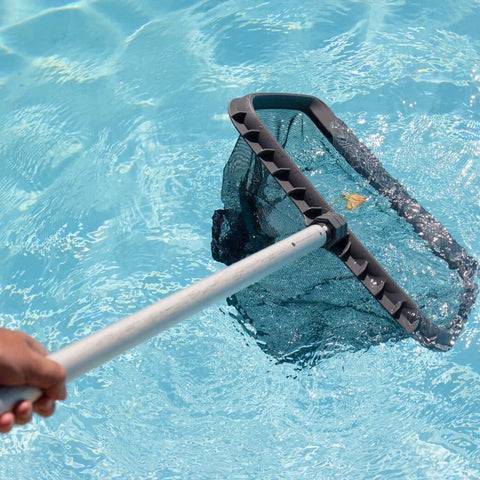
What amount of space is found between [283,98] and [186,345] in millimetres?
1049

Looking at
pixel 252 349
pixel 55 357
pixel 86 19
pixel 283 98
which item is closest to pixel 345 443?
pixel 252 349

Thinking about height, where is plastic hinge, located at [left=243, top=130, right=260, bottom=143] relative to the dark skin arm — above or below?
below

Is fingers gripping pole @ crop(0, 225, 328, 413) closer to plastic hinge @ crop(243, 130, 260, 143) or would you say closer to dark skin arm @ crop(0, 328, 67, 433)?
dark skin arm @ crop(0, 328, 67, 433)

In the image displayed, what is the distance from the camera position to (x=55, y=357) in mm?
1202

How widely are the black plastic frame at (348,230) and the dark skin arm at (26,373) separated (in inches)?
40.8

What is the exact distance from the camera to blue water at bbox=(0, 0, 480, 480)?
2.62 metres

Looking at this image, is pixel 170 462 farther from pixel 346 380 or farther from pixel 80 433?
pixel 346 380

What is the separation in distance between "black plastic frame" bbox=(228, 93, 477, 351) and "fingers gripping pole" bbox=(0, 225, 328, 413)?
0.84 feet

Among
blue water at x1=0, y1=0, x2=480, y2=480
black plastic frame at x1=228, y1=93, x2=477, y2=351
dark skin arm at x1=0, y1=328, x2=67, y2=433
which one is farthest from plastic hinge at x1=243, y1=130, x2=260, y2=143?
dark skin arm at x1=0, y1=328, x2=67, y2=433

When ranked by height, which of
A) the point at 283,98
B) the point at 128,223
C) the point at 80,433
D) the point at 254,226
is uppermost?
the point at 283,98

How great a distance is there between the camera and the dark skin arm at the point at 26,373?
1.07 meters

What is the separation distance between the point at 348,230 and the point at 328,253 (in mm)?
104

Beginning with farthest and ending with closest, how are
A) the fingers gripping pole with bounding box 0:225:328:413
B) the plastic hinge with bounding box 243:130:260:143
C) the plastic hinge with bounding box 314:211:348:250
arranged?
the plastic hinge with bounding box 243:130:260:143 < the plastic hinge with bounding box 314:211:348:250 < the fingers gripping pole with bounding box 0:225:328:413

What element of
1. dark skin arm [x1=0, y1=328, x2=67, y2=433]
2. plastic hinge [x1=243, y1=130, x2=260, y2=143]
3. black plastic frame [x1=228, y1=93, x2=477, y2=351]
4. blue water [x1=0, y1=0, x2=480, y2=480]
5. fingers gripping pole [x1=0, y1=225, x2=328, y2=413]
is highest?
dark skin arm [x1=0, y1=328, x2=67, y2=433]
